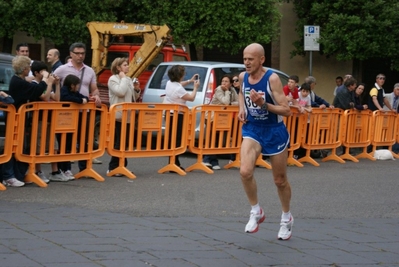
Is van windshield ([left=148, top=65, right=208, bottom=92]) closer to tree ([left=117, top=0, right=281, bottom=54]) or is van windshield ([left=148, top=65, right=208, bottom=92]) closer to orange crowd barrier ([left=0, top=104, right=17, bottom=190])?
orange crowd barrier ([left=0, top=104, right=17, bottom=190])

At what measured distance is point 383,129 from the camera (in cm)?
2061

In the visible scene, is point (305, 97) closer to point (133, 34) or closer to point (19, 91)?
point (133, 34)

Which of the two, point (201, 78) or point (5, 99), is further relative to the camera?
point (201, 78)

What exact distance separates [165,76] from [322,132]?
350cm

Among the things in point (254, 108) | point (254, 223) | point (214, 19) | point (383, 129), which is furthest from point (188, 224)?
point (214, 19)

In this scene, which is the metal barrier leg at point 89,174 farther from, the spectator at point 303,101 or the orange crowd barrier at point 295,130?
the spectator at point 303,101

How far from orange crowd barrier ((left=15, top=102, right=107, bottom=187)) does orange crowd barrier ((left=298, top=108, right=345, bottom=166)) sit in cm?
540

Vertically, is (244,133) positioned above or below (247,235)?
above

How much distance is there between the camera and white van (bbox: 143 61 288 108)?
18.0 m

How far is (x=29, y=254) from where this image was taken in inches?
284

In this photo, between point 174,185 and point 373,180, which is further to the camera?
point 373,180

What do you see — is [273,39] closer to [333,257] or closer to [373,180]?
[373,180]

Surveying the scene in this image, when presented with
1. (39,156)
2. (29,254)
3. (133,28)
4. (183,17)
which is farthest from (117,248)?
(183,17)

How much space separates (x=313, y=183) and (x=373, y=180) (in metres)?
1.48
